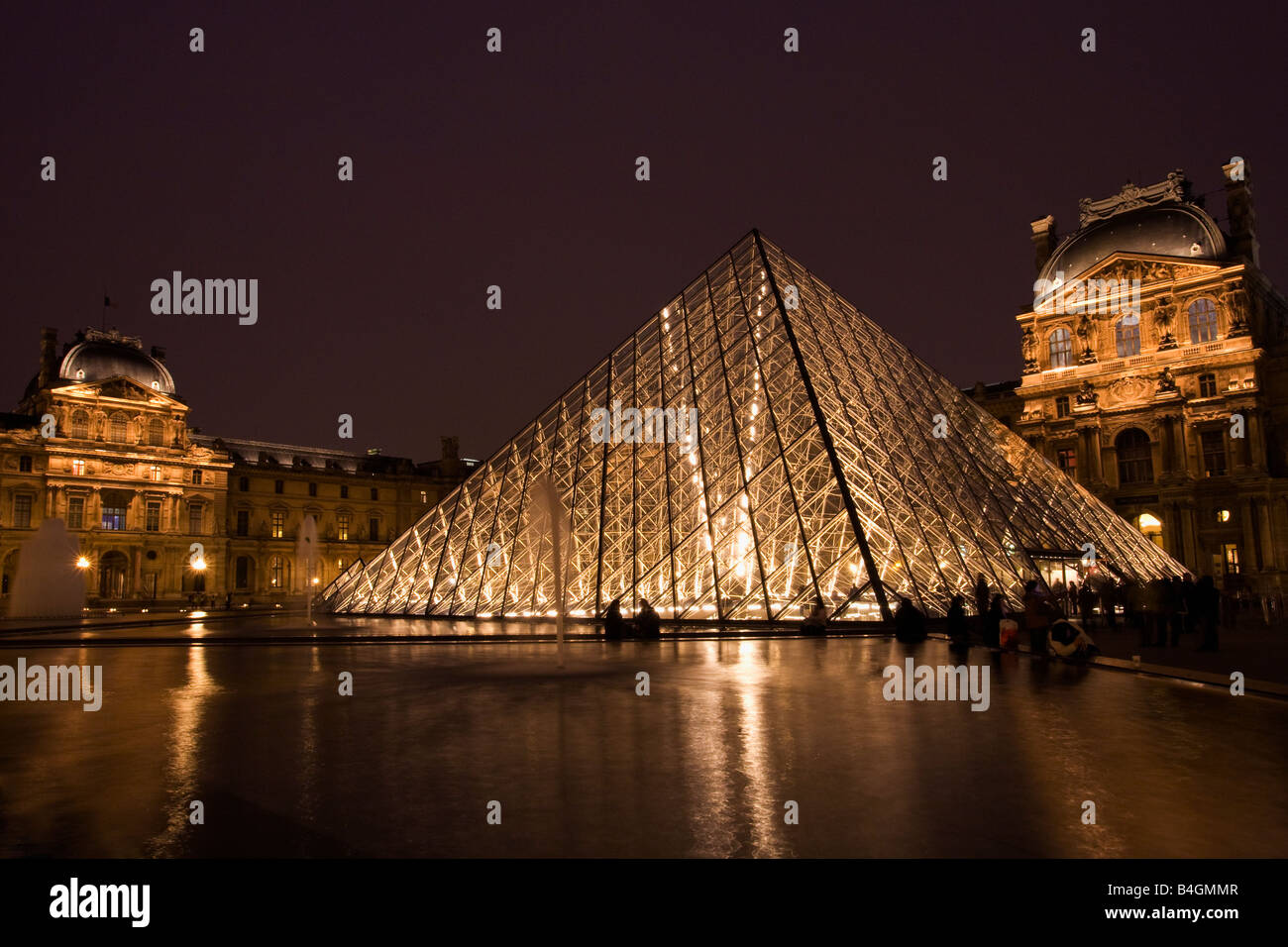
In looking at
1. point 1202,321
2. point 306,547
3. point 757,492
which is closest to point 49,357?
point 306,547

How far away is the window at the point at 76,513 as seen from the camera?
175 feet

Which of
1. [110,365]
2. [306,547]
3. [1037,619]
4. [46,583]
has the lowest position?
[1037,619]

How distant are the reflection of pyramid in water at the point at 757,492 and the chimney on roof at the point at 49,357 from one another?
40.1 metres

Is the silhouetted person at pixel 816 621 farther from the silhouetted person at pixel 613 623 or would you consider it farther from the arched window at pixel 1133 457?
the arched window at pixel 1133 457

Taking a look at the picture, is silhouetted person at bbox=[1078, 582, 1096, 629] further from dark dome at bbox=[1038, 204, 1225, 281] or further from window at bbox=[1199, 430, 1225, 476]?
dark dome at bbox=[1038, 204, 1225, 281]

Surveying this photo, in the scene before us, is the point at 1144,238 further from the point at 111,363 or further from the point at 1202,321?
the point at 111,363

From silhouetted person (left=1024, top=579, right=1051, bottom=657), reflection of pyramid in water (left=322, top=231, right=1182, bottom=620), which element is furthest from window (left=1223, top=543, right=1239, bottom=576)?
silhouetted person (left=1024, top=579, right=1051, bottom=657)

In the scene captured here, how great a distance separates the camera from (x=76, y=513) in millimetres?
53781

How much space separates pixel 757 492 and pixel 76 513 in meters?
51.7

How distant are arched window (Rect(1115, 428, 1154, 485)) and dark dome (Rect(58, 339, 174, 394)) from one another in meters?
61.2

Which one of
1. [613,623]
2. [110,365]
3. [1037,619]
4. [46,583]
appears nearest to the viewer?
[1037,619]
